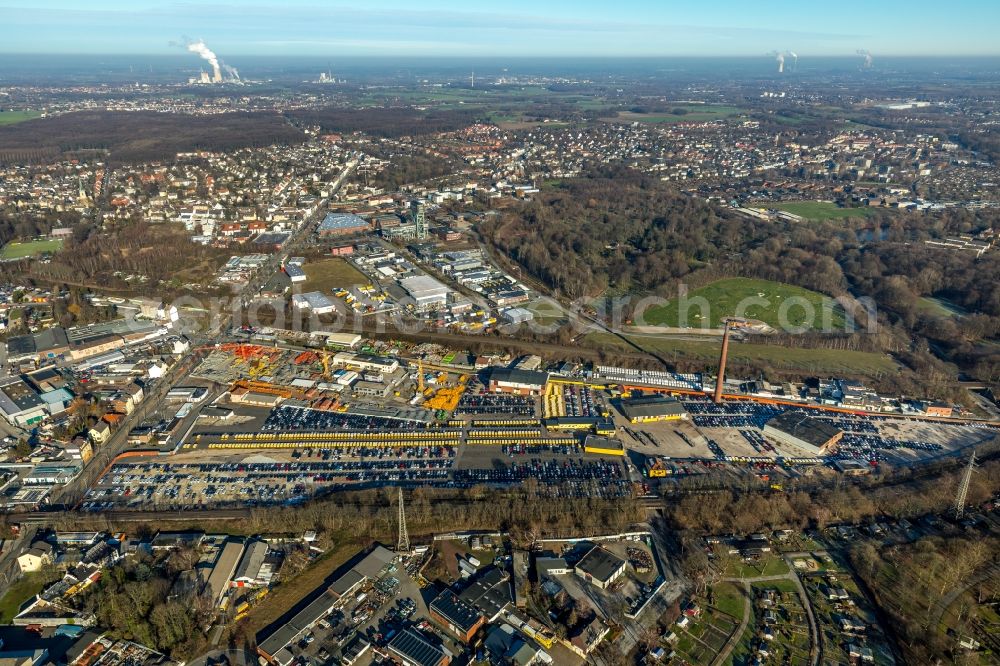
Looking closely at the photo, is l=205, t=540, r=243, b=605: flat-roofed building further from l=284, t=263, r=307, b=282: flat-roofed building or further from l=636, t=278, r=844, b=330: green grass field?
l=636, t=278, r=844, b=330: green grass field

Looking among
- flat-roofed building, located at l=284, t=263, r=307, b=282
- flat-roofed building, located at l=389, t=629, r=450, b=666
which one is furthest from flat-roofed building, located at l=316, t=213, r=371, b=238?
flat-roofed building, located at l=389, t=629, r=450, b=666

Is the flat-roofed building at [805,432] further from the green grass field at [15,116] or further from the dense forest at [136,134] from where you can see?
the green grass field at [15,116]

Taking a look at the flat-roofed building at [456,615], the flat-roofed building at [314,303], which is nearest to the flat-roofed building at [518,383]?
the flat-roofed building at [456,615]

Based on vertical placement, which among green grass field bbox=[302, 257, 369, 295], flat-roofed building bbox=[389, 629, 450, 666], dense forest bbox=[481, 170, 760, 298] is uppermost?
dense forest bbox=[481, 170, 760, 298]

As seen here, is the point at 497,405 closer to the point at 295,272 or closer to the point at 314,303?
the point at 314,303

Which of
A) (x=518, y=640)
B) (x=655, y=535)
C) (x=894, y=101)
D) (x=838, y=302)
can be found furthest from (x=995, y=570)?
(x=894, y=101)

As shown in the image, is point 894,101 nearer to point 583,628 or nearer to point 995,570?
point 995,570
